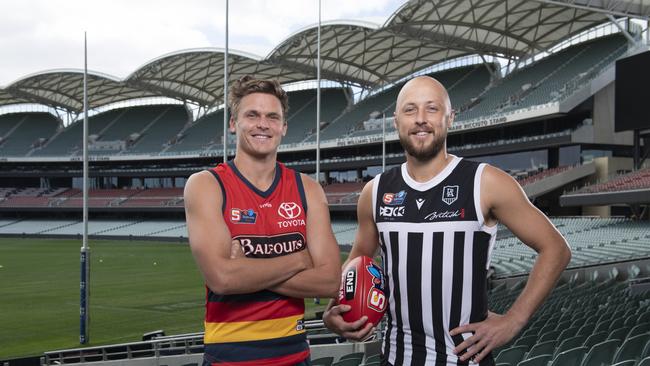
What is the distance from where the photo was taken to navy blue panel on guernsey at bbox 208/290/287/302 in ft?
9.49

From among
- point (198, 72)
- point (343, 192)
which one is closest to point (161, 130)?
point (198, 72)

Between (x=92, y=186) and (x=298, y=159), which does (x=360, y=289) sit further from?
(x=92, y=186)

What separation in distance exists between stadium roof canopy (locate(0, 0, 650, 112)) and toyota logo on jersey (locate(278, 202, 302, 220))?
3260cm

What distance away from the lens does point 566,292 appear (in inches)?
540

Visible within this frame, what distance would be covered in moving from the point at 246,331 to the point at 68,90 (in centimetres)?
6823

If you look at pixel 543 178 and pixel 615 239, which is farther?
pixel 543 178

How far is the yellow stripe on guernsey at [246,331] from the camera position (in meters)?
2.84

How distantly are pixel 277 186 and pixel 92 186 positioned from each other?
70308 mm

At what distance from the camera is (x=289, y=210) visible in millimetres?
3029

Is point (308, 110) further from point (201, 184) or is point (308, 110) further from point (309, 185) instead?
point (201, 184)

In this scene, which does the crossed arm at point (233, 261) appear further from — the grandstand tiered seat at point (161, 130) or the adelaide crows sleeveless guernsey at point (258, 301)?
the grandstand tiered seat at point (161, 130)

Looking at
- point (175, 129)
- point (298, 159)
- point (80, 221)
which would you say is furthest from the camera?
point (175, 129)

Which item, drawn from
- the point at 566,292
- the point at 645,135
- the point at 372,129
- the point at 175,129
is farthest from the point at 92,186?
the point at 566,292

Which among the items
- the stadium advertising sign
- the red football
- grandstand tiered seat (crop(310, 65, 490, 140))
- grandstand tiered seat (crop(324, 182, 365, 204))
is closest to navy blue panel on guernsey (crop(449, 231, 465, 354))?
the red football
